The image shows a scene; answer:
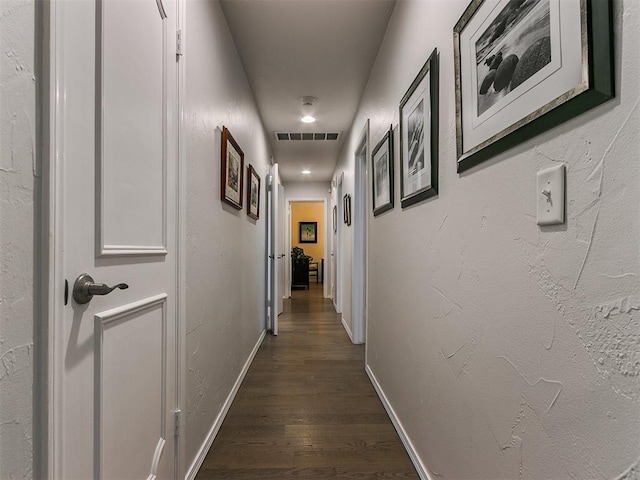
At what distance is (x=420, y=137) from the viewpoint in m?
1.41

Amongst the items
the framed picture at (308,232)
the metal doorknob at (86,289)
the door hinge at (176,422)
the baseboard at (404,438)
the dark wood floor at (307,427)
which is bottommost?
the dark wood floor at (307,427)

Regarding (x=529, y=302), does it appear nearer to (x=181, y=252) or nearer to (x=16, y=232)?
(x=16, y=232)

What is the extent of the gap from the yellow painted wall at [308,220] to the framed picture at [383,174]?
265 inches

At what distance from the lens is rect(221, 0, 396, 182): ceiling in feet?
6.17

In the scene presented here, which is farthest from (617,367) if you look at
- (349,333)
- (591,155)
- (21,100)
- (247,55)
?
(349,333)

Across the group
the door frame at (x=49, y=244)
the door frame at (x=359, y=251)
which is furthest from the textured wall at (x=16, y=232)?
the door frame at (x=359, y=251)

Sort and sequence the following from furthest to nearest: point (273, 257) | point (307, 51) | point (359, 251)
Answer: point (273, 257) < point (359, 251) < point (307, 51)

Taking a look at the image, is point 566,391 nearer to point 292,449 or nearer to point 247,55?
point 292,449

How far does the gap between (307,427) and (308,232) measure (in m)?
7.48

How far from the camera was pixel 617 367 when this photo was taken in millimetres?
531

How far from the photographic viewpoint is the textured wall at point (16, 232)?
0.55m

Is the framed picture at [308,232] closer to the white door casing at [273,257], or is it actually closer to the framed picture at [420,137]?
the white door casing at [273,257]

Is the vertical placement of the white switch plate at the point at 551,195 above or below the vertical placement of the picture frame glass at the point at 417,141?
below

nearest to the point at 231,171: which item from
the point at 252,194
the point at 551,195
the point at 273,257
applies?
the point at 252,194
